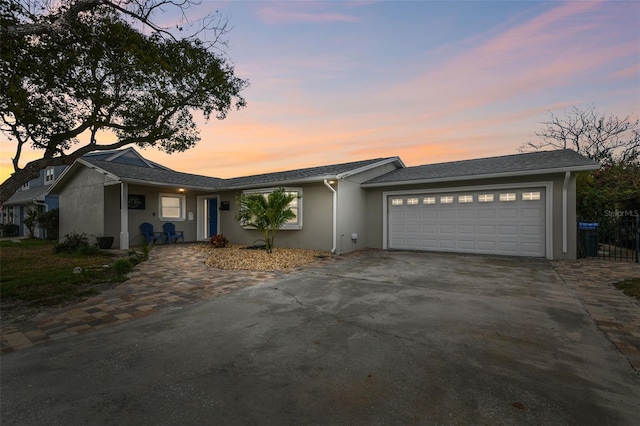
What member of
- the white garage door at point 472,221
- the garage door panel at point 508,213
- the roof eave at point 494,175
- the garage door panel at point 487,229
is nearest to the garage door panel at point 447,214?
the white garage door at point 472,221

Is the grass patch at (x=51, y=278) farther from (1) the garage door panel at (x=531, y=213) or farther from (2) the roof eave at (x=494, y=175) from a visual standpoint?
(1) the garage door panel at (x=531, y=213)

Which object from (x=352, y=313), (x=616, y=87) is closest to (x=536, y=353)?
(x=352, y=313)

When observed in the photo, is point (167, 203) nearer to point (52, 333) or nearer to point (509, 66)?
point (52, 333)

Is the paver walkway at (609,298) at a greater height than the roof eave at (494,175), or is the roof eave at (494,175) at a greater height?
the roof eave at (494,175)

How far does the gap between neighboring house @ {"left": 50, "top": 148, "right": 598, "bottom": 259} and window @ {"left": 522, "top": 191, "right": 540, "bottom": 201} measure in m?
0.03

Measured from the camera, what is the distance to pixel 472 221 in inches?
391

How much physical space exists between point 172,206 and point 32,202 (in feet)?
41.5

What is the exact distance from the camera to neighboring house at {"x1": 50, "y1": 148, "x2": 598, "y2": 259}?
8852 millimetres

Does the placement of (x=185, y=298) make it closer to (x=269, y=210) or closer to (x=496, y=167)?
(x=269, y=210)

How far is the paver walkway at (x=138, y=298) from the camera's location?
3422mm

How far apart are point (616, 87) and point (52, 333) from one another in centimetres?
1735

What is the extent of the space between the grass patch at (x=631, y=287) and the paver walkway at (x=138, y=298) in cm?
652

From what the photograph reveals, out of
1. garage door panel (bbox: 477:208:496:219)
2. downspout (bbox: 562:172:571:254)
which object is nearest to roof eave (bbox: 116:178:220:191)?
garage door panel (bbox: 477:208:496:219)

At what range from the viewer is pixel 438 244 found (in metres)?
10.5
